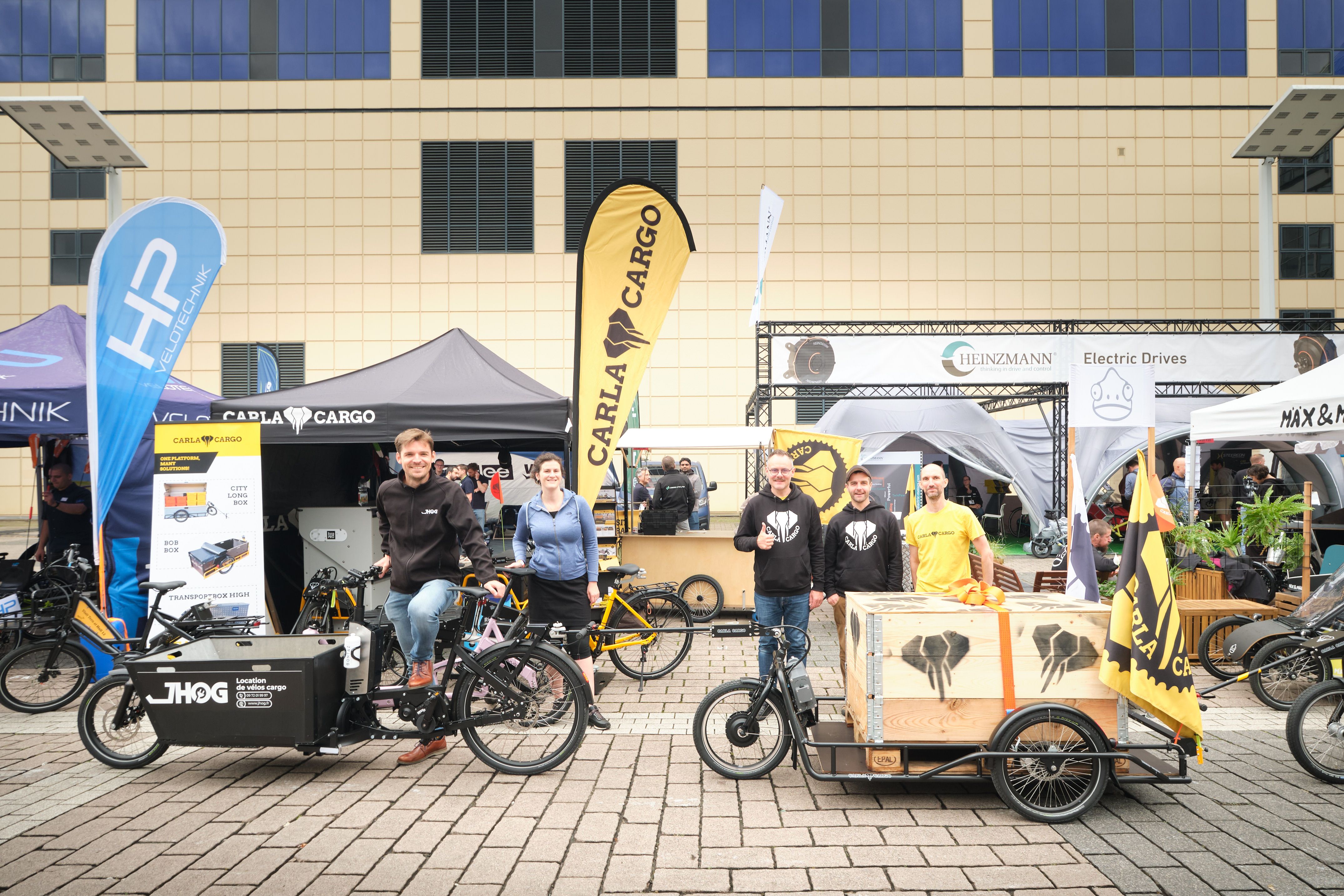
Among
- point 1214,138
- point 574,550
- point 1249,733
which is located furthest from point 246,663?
point 1214,138

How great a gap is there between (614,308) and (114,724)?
14.1ft

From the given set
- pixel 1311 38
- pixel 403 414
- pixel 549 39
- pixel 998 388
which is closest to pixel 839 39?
pixel 549 39

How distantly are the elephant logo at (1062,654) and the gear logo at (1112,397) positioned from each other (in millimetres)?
1907

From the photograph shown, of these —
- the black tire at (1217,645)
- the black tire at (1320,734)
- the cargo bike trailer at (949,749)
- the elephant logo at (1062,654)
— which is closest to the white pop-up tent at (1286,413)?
the black tire at (1217,645)

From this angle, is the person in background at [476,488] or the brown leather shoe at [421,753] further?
the person in background at [476,488]

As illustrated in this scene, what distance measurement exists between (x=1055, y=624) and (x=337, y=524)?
6515 mm

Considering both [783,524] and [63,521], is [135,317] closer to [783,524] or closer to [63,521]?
[63,521]

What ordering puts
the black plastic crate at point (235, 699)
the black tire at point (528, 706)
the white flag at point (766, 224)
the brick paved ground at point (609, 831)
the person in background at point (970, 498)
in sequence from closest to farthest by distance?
the brick paved ground at point (609, 831), the black plastic crate at point (235, 699), the black tire at point (528, 706), the white flag at point (766, 224), the person in background at point (970, 498)

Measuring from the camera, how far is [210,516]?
6.36 meters

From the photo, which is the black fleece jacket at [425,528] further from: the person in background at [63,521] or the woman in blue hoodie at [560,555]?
the person in background at [63,521]

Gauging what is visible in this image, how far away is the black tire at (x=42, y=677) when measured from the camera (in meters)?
5.66

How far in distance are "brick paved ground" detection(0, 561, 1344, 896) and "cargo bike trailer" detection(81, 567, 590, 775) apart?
20cm

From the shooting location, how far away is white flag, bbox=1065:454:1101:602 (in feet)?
18.4

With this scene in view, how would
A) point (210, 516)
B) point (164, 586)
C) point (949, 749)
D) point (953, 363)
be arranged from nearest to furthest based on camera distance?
point (949, 749)
point (164, 586)
point (210, 516)
point (953, 363)
